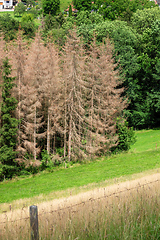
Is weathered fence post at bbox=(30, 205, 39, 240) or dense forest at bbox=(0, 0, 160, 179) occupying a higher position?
weathered fence post at bbox=(30, 205, 39, 240)

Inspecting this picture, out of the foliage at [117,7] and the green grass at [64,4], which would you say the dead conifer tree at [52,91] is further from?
the green grass at [64,4]

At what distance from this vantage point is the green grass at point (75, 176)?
23558mm

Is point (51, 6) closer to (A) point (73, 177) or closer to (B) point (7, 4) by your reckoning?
(B) point (7, 4)

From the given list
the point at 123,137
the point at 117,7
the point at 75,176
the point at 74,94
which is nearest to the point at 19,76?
the point at 74,94

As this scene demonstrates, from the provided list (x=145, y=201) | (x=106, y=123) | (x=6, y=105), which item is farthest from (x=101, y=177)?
(x=145, y=201)

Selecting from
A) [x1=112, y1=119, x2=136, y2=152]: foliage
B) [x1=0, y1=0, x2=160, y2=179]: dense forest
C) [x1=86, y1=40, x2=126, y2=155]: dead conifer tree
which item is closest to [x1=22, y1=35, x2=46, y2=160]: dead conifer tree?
[x1=0, y1=0, x2=160, y2=179]: dense forest

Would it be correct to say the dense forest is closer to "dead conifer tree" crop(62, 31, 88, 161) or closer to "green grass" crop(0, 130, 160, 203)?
"dead conifer tree" crop(62, 31, 88, 161)

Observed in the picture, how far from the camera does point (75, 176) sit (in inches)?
1088

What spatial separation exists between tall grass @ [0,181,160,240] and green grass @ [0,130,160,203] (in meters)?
16.5

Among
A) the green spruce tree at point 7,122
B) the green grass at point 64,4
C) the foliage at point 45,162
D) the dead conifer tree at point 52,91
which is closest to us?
the green spruce tree at point 7,122

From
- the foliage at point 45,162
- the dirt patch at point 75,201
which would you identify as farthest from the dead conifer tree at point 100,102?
the dirt patch at point 75,201

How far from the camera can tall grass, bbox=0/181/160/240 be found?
5062 mm

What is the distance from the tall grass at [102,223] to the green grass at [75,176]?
16.5m

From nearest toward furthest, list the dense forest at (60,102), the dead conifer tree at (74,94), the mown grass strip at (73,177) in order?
the mown grass strip at (73,177) → the dead conifer tree at (74,94) → the dense forest at (60,102)
